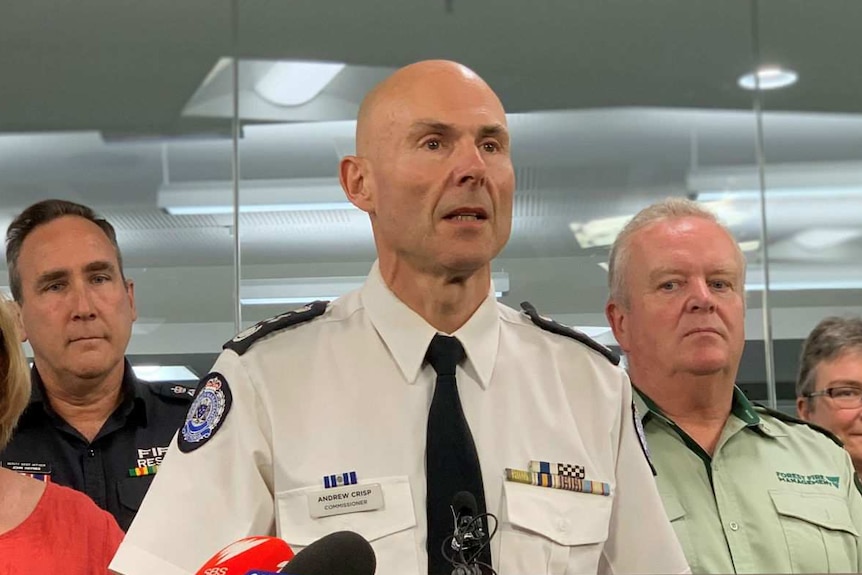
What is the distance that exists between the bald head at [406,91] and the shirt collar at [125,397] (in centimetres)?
101

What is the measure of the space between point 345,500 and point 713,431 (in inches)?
35.7

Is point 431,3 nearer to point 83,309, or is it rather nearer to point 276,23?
point 276,23

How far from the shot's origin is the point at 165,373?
366 centimetres

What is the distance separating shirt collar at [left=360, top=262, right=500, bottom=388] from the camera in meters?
1.60

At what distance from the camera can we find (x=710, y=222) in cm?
226

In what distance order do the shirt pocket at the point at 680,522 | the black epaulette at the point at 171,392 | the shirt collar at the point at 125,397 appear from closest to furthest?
the shirt pocket at the point at 680,522, the shirt collar at the point at 125,397, the black epaulette at the point at 171,392

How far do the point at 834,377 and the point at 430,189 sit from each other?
4.40ft

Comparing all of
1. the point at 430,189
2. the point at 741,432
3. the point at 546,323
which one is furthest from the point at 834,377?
the point at 430,189

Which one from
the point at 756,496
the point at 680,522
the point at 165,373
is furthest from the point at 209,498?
the point at 165,373

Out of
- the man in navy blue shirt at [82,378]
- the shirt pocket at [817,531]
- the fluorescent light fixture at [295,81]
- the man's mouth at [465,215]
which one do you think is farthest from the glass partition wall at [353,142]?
the man's mouth at [465,215]

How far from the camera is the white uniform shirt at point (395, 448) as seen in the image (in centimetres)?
148

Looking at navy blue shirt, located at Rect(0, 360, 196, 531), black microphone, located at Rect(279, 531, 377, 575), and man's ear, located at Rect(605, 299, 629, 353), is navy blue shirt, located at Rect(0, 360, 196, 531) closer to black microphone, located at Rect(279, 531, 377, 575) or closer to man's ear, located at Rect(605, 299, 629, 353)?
man's ear, located at Rect(605, 299, 629, 353)

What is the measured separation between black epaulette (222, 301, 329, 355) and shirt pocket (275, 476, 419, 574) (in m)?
0.22

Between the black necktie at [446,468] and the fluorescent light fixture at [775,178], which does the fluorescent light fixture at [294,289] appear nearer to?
the fluorescent light fixture at [775,178]
